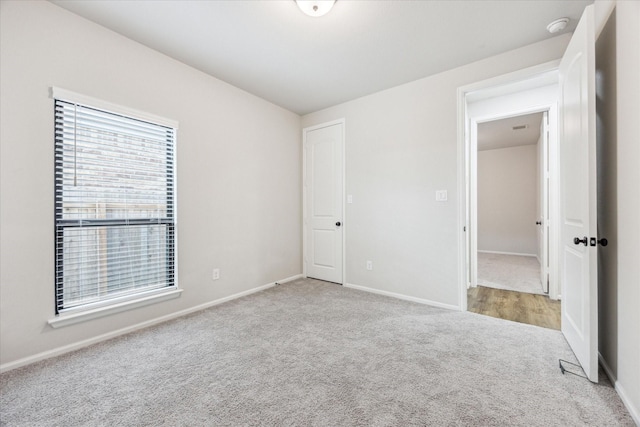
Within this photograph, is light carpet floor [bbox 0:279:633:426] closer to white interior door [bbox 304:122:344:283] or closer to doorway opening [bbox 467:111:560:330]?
white interior door [bbox 304:122:344:283]

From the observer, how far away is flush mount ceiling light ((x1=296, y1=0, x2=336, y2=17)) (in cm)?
193

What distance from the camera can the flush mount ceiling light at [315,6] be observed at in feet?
6.35

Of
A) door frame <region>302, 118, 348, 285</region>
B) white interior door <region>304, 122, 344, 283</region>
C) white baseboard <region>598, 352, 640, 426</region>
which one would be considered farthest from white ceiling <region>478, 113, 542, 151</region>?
white baseboard <region>598, 352, 640, 426</region>

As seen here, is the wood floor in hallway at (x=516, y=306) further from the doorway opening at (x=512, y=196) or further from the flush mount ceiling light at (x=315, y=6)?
the flush mount ceiling light at (x=315, y=6)

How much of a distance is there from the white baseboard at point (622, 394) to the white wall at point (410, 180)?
120cm

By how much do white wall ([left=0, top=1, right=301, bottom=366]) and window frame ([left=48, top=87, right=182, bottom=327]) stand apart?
0.05 meters

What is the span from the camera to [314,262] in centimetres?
426

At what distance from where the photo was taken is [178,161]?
9.09 feet

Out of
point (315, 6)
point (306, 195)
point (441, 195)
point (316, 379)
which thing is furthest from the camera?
point (306, 195)

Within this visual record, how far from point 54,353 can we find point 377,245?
3.23 meters

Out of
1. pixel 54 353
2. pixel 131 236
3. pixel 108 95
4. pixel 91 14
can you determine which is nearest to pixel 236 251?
pixel 131 236

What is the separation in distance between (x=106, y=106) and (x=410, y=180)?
3.13 m

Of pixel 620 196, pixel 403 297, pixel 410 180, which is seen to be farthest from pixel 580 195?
pixel 403 297

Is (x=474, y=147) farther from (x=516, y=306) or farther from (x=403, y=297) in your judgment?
(x=403, y=297)
